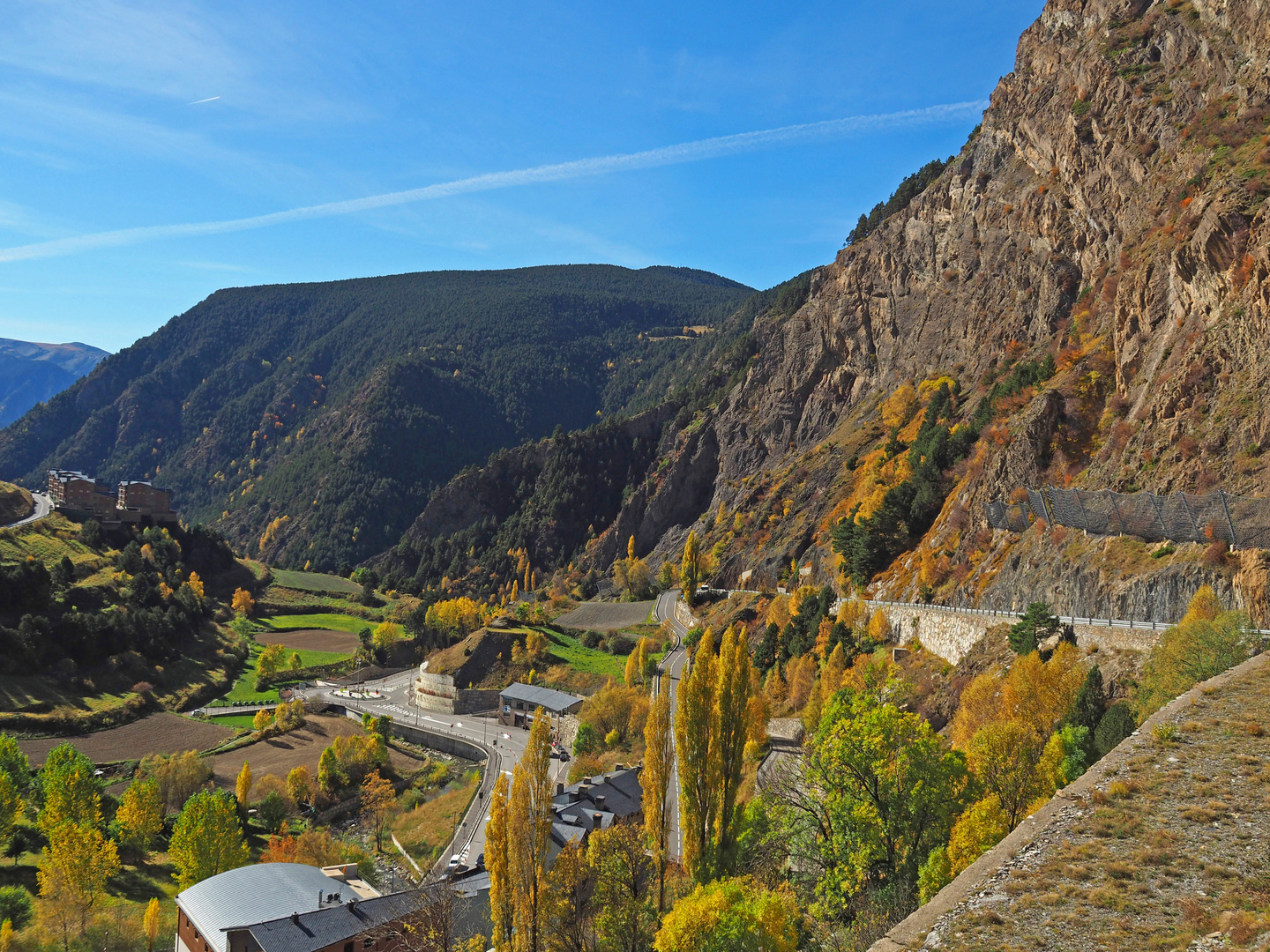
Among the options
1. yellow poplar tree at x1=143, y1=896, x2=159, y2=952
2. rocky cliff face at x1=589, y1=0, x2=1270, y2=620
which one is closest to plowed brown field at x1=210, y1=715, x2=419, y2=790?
yellow poplar tree at x1=143, y1=896, x2=159, y2=952

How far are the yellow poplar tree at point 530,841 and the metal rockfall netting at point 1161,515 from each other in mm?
23071

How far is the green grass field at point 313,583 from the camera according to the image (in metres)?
162

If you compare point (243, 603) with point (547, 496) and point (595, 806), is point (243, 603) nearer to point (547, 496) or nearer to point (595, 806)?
point (547, 496)

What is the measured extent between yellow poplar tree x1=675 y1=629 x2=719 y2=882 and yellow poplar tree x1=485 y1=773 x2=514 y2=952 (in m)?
6.51

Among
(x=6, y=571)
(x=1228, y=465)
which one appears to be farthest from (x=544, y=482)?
(x=1228, y=465)

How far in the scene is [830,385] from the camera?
4397 inches

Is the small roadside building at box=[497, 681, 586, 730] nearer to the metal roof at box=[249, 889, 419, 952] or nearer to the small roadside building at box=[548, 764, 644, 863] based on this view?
the small roadside building at box=[548, 764, 644, 863]

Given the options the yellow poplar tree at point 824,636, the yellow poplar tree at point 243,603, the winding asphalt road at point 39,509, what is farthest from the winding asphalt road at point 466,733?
the winding asphalt road at point 39,509

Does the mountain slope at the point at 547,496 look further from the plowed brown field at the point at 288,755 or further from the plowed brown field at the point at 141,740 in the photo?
the plowed brown field at the point at 141,740

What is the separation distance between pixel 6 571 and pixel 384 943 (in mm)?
81689

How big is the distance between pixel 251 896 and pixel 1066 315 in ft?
234

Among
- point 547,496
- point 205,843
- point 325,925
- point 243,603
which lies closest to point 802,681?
point 325,925

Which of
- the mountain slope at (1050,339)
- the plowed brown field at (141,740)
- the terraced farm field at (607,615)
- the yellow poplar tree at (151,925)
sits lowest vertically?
the plowed brown field at (141,740)

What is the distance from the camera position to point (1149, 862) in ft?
40.6
